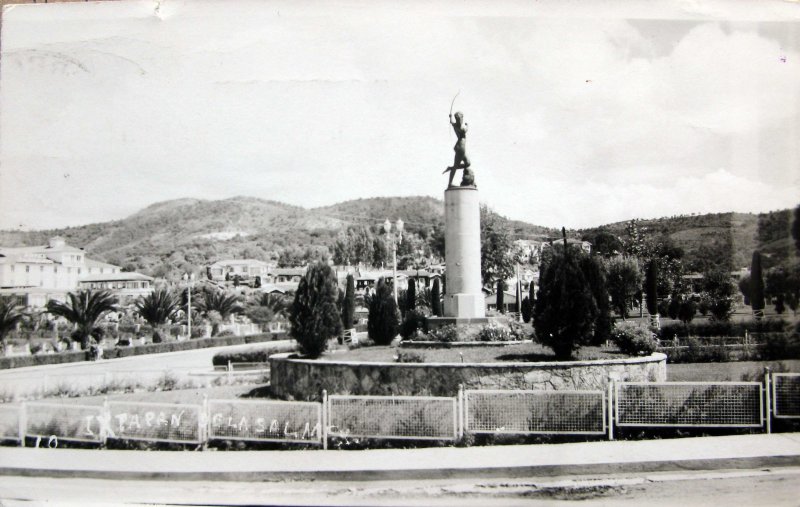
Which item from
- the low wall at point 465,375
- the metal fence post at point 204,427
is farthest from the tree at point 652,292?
the metal fence post at point 204,427

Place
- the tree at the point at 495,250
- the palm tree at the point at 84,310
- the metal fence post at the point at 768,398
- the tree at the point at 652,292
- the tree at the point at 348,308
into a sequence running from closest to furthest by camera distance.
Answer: the metal fence post at the point at 768,398, the palm tree at the point at 84,310, the tree at the point at 348,308, the tree at the point at 652,292, the tree at the point at 495,250

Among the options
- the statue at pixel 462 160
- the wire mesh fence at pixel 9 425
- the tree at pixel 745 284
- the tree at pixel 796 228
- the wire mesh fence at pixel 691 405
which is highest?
the statue at pixel 462 160

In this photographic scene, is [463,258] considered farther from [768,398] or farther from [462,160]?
[768,398]

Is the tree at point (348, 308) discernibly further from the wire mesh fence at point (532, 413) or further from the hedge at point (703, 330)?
the wire mesh fence at point (532, 413)

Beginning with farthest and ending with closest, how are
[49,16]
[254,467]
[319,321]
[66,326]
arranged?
[66,326], [319,321], [49,16], [254,467]

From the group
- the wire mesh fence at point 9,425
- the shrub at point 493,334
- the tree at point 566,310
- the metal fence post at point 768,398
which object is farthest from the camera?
the shrub at point 493,334

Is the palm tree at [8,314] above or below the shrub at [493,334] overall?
above

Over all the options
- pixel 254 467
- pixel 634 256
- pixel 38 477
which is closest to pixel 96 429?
pixel 38 477

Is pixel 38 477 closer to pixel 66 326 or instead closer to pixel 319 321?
pixel 319 321
